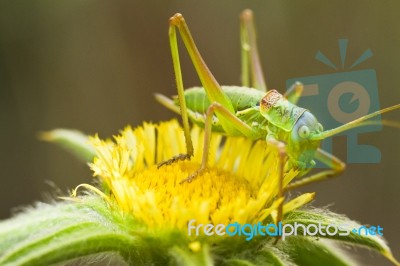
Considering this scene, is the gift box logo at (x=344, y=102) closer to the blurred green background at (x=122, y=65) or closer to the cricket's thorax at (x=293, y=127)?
the cricket's thorax at (x=293, y=127)

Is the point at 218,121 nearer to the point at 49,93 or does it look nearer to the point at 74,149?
the point at 74,149

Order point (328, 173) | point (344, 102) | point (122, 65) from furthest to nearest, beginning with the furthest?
point (122, 65) → point (344, 102) → point (328, 173)

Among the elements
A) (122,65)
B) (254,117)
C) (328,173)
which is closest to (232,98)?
(254,117)

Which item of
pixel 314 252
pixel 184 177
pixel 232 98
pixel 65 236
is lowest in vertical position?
pixel 314 252

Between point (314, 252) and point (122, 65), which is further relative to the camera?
point (122, 65)

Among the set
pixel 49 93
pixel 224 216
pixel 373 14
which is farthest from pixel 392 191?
pixel 49 93

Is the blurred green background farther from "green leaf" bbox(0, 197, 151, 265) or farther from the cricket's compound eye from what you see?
"green leaf" bbox(0, 197, 151, 265)

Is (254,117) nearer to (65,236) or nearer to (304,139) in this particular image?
(304,139)
